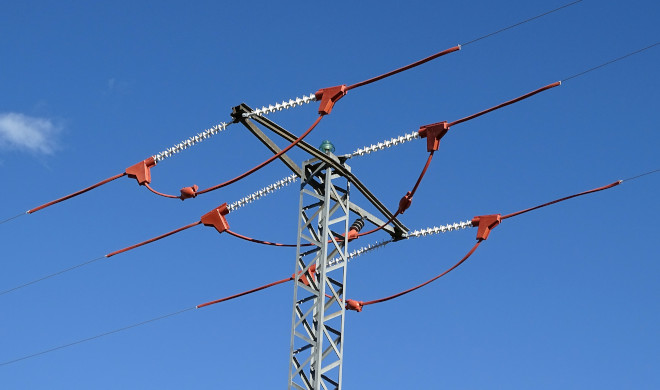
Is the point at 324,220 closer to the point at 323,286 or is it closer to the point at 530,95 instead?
the point at 323,286

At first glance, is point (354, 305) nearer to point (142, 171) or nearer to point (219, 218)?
point (219, 218)

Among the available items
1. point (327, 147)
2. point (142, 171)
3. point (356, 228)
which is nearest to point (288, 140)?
point (327, 147)

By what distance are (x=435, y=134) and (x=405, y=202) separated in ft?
4.52

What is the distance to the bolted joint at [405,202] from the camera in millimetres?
17616

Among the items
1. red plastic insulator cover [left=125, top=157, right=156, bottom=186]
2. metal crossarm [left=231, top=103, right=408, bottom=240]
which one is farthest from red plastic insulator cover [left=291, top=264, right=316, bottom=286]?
red plastic insulator cover [left=125, top=157, right=156, bottom=186]

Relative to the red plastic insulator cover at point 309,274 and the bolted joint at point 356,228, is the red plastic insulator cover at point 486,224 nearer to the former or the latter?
the bolted joint at point 356,228

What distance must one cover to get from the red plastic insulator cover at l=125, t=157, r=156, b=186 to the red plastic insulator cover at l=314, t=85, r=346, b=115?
4071mm

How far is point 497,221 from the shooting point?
17.9 metres

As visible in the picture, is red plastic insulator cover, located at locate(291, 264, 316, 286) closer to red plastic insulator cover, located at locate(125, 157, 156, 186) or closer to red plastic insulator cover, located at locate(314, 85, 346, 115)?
red plastic insulator cover, located at locate(314, 85, 346, 115)

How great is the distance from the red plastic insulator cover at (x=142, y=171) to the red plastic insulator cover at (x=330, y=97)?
4071mm

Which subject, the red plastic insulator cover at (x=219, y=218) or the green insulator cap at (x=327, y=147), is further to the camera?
the red plastic insulator cover at (x=219, y=218)

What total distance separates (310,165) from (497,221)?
3.24 m

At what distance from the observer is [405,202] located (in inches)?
697

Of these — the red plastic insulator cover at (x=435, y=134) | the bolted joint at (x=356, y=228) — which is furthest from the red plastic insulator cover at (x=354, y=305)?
the red plastic insulator cover at (x=435, y=134)
